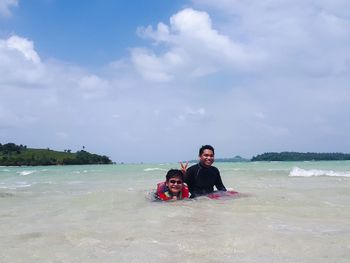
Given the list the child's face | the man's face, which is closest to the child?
the child's face

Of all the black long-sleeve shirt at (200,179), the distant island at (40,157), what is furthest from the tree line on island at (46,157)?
the black long-sleeve shirt at (200,179)

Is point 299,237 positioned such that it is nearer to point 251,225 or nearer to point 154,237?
point 251,225

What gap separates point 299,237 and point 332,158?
145257 millimetres

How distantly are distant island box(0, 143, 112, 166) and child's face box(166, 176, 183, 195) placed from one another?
107295 millimetres

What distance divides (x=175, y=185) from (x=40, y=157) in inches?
4454

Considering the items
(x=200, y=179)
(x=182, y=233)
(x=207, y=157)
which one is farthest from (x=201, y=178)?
(x=182, y=233)

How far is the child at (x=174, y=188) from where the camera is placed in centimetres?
838

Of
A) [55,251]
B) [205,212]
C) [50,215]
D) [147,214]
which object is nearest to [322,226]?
[205,212]

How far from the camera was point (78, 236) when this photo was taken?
16.2 feet

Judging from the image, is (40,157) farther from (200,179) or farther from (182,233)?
(182,233)

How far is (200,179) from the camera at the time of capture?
8977mm

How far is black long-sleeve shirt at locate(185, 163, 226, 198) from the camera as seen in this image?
29.3ft

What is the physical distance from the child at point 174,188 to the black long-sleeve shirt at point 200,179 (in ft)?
1.03

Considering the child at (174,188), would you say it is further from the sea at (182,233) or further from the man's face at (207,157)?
the man's face at (207,157)
